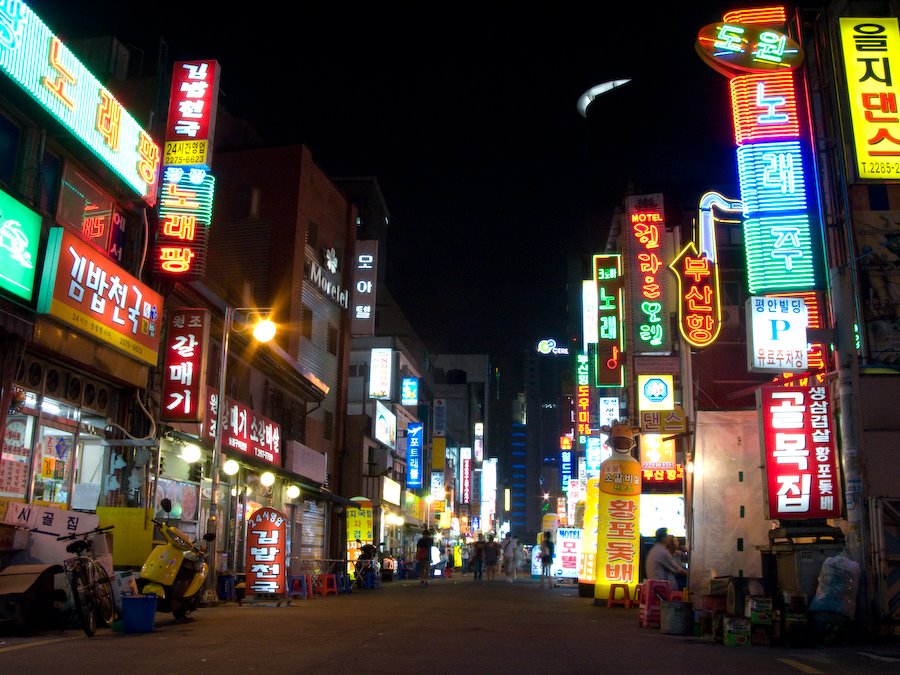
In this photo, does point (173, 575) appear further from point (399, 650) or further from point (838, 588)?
point (838, 588)

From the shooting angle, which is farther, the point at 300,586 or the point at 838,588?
the point at 300,586

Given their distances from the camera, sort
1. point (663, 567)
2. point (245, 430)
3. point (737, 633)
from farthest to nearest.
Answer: point (245, 430) < point (663, 567) < point (737, 633)

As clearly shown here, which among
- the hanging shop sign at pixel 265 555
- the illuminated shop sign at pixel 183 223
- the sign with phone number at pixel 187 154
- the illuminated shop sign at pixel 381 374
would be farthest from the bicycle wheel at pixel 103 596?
the illuminated shop sign at pixel 381 374

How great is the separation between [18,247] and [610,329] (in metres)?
23.8

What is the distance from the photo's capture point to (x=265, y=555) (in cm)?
1762

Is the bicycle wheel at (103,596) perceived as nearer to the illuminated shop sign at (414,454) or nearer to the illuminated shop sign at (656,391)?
the illuminated shop sign at (656,391)

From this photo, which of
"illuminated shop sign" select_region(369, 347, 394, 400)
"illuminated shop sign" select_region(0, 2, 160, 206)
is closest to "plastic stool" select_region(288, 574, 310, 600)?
"illuminated shop sign" select_region(0, 2, 160, 206)

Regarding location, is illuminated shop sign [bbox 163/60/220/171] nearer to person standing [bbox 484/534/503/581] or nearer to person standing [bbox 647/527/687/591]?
person standing [bbox 647/527/687/591]

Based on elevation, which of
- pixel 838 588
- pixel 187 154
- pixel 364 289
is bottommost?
pixel 838 588

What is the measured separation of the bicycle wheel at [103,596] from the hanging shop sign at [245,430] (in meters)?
8.28

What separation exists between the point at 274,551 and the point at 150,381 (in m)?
4.32

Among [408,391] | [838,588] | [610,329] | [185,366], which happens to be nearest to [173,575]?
[185,366]

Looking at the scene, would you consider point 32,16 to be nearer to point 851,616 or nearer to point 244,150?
point 851,616

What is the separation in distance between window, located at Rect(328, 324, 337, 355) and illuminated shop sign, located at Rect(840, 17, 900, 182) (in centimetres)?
2323
